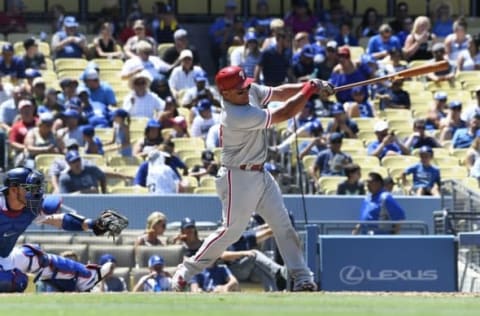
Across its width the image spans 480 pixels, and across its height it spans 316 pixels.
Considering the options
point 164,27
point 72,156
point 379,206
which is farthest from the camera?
point 164,27

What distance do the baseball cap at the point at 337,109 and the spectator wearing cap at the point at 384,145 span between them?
0.54 metres

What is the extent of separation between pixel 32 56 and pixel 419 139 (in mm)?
5202

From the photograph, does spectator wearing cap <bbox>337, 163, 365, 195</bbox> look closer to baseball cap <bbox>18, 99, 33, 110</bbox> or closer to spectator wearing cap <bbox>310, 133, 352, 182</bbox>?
spectator wearing cap <bbox>310, 133, 352, 182</bbox>

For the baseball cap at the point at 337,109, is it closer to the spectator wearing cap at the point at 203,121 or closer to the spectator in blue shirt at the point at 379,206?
the spectator wearing cap at the point at 203,121

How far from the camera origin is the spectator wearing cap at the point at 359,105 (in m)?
20.3

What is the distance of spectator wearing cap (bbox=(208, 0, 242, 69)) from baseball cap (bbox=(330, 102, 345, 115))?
2.59 meters

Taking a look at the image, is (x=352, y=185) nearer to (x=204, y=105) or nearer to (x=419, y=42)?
(x=204, y=105)

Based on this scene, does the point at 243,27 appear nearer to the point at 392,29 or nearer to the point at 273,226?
the point at 392,29

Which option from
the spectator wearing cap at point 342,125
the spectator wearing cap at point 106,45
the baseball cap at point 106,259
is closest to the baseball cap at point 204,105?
the spectator wearing cap at point 342,125

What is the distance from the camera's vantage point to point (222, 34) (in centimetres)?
2275

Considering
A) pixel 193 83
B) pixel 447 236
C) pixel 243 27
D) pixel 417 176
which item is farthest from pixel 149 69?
pixel 447 236

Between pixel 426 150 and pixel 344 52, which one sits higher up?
pixel 344 52

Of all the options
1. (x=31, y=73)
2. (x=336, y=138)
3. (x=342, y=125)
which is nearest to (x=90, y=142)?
(x=31, y=73)

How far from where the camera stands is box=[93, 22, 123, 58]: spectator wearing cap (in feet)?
70.1
